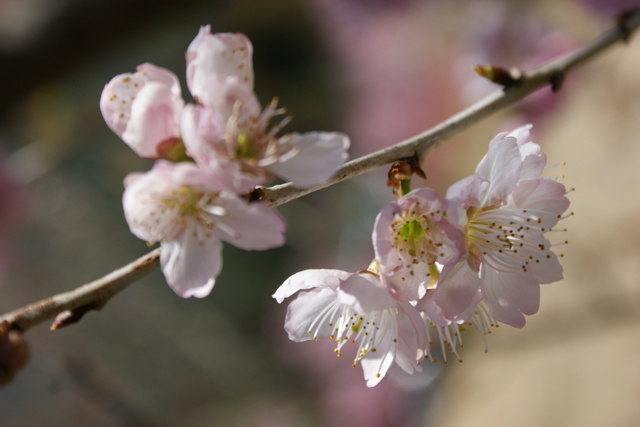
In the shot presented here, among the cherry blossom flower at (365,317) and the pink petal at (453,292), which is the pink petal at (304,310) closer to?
the cherry blossom flower at (365,317)

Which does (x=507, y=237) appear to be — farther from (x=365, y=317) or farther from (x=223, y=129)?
(x=223, y=129)

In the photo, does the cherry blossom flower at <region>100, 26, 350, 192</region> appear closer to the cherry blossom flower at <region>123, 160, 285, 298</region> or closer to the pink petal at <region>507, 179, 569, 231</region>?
the cherry blossom flower at <region>123, 160, 285, 298</region>

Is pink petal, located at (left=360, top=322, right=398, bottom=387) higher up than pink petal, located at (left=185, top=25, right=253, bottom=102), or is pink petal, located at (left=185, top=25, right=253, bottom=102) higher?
pink petal, located at (left=185, top=25, right=253, bottom=102)

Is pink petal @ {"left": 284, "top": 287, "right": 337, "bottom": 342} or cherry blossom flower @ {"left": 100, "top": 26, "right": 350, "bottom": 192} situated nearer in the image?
cherry blossom flower @ {"left": 100, "top": 26, "right": 350, "bottom": 192}

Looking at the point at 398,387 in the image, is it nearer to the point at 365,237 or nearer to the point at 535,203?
the point at 365,237

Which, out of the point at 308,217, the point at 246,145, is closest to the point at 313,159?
the point at 246,145

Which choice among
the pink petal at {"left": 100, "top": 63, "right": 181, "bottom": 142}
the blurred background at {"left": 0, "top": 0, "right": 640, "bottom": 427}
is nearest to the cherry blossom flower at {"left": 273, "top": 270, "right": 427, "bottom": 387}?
the pink petal at {"left": 100, "top": 63, "right": 181, "bottom": 142}

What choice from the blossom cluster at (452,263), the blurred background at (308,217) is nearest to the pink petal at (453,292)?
the blossom cluster at (452,263)
